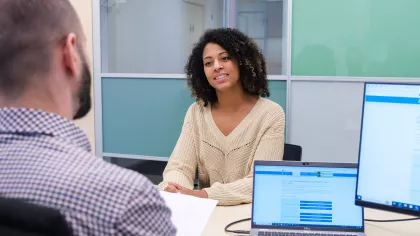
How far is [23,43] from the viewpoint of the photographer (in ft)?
2.38

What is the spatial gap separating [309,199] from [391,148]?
0.89ft

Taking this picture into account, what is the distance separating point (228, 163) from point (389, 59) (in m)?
1.57

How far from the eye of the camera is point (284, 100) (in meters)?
3.15

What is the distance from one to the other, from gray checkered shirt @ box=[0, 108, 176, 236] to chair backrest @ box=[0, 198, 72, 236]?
4 cm

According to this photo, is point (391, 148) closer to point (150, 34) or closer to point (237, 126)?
point (237, 126)

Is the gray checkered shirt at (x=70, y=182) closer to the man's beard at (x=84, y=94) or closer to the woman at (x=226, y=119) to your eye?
the man's beard at (x=84, y=94)

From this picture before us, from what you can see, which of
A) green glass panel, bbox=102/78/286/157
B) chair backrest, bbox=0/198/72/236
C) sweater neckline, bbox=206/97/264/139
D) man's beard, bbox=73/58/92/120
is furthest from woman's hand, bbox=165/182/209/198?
green glass panel, bbox=102/78/286/157

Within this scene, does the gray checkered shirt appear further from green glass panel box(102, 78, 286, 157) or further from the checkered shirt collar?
green glass panel box(102, 78, 286, 157)

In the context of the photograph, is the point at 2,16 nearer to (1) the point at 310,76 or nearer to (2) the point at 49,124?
(2) the point at 49,124

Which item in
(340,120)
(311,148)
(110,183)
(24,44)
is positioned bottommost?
(311,148)

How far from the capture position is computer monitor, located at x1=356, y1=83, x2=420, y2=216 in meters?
1.09

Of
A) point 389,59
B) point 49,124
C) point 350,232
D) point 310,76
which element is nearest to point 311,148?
point 310,76

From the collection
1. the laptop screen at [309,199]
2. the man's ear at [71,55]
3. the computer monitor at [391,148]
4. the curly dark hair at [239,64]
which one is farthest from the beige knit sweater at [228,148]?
the man's ear at [71,55]

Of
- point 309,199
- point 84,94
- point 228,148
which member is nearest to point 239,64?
point 228,148
